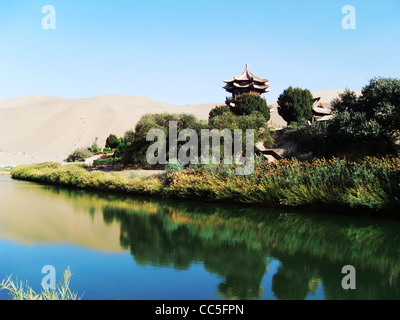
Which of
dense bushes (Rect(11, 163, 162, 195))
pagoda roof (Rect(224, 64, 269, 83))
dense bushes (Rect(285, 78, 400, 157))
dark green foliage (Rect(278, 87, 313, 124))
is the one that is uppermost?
pagoda roof (Rect(224, 64, 269, 83))

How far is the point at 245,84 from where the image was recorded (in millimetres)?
46625

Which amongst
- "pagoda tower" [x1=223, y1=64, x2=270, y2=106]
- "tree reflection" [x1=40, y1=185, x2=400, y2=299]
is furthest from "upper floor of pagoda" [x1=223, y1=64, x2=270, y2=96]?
"tree reflection" [x1=40, y1=185, x2=400, y2=299]

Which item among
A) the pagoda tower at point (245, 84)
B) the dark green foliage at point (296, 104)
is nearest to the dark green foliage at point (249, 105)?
the dark green foliage at point (296, 104)

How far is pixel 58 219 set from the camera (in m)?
9.66

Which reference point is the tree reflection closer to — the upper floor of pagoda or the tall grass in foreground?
the tall grass in foreground

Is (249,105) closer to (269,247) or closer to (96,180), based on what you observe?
(96,180)

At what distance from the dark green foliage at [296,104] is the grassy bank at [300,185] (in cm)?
2186

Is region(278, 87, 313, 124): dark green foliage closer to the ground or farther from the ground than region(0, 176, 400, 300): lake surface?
farther from the ground

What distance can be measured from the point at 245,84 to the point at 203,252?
4213 cm

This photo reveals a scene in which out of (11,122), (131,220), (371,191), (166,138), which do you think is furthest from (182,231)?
(11,122)

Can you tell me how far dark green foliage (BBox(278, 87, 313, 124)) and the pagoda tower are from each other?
38.1 feet

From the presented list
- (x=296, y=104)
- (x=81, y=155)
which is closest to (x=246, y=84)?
(x=296, y=104)

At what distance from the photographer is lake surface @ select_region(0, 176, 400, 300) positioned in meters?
4.54

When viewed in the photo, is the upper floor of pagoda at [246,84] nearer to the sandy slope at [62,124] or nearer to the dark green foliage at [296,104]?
the dark green foliage at [296,104]
